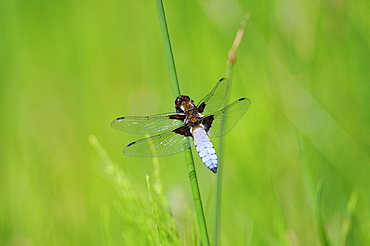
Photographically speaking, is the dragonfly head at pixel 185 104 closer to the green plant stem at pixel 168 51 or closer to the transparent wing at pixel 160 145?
the transparent wing at pixel 160 145

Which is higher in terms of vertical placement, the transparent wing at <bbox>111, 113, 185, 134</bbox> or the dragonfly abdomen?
the transparent wing at <bbox>111, 113, 185, 134</bbox>

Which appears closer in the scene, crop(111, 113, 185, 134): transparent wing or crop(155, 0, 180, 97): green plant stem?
crop(155, 0, 180, 97): green plant stem

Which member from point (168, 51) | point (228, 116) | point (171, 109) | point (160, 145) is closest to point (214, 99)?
point (228, 116)

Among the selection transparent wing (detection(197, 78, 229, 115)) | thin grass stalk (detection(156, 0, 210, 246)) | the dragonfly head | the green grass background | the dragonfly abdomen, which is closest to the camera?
thin grass stalk (detection(156, 0, 210, 246))

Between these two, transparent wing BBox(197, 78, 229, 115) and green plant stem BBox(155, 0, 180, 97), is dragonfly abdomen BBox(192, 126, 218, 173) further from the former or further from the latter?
green plant stem BBox(155, 0, 180, 97)

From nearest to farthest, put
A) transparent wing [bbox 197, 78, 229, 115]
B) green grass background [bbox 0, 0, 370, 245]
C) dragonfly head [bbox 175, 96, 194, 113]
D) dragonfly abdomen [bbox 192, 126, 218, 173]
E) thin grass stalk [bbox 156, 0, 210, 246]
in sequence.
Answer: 1. thin grass stalk [bbox 156, 0, 210, 246]
2. dragonfly abdomen [bbox 192, 126, 218, 173]
3. dragonfly head [bbox 175, 96, 194, 113]
4. transparent wing [bbox 197, 78, 229, 115]
5. green grass background [bbox 0, 0, 370, 245]

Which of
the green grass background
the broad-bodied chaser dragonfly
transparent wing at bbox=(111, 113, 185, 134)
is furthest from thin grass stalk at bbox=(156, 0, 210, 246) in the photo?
transparent wing at bbox=(111, 113, 185, 134)

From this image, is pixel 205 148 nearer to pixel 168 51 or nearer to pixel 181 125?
pixel 181 125

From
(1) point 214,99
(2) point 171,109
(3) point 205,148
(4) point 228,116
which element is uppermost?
(2) point 171,109
